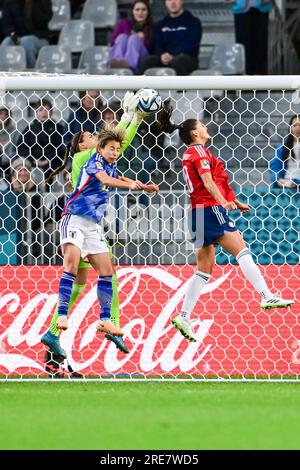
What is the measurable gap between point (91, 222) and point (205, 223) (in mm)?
849

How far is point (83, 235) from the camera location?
28.8 ft

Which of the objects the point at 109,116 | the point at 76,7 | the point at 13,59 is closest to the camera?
the point at 109,116

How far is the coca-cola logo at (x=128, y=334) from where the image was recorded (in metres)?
9.39

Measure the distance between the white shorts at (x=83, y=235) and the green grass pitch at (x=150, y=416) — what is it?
3.35ft

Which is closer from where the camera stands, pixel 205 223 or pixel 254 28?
pixel 205 223

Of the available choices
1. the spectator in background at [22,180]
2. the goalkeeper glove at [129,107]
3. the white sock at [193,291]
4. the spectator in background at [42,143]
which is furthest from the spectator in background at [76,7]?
the white sock at [193,291]

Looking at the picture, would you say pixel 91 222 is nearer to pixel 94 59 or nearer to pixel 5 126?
pixel 5 126

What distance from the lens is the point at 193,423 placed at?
6.01 metres

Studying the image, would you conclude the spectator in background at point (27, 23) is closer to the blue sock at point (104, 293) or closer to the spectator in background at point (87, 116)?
the spectator in background at point (87, 116)

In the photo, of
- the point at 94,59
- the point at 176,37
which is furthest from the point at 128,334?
the point at 94,59

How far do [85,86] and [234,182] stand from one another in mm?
1645

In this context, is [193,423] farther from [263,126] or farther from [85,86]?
[263,126]

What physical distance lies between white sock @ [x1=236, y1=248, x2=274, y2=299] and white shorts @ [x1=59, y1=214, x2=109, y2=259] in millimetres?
1006
